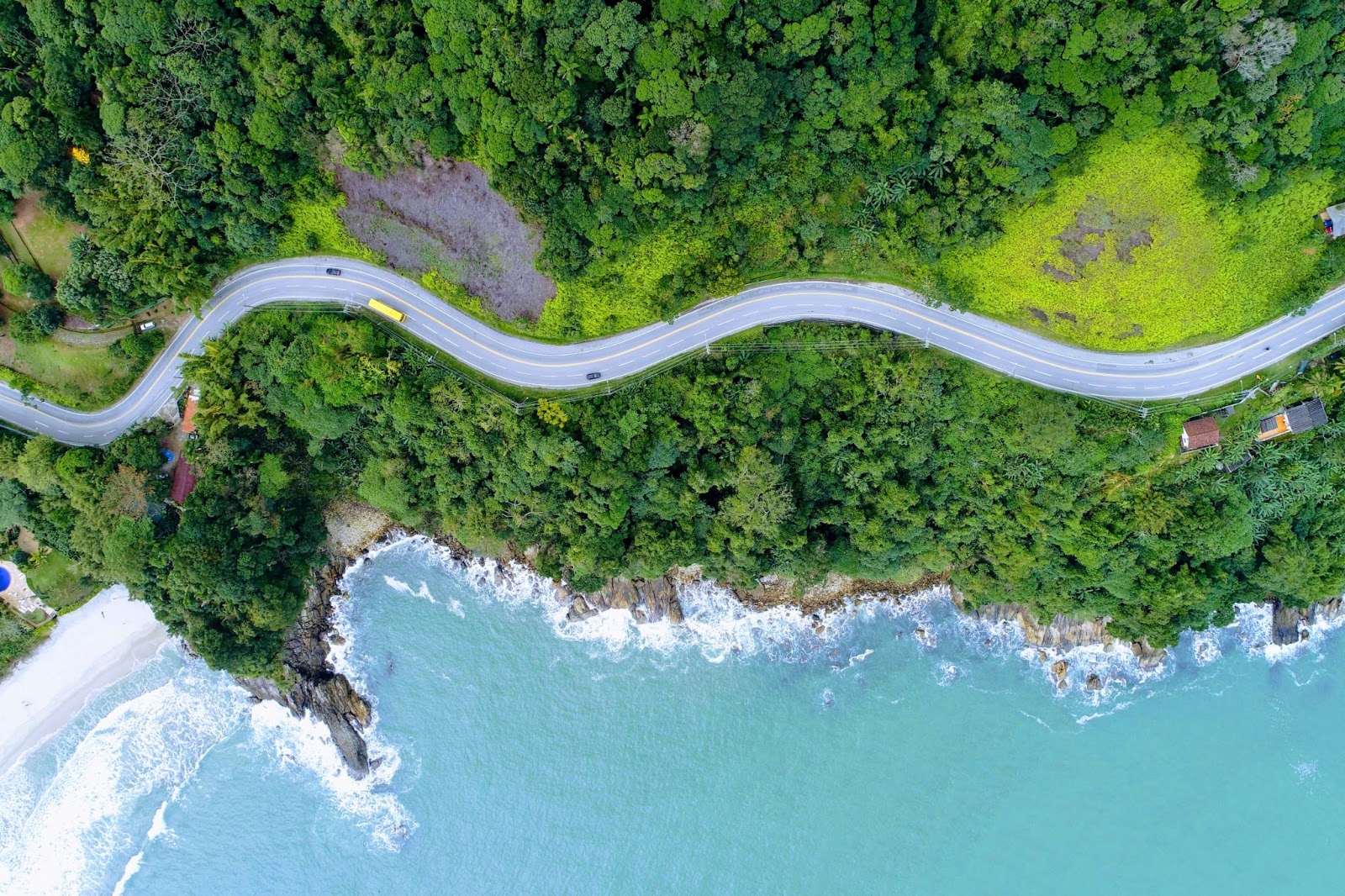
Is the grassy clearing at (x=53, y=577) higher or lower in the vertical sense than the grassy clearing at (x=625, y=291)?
lower

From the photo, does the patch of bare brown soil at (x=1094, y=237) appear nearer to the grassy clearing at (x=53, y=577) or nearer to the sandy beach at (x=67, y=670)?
the sandy beach at (x=67, y=670)

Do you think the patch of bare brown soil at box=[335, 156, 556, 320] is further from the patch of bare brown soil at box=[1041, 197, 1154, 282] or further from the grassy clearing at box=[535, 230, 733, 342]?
the patch of bare brown soil at box=[1041, 197, 1154, 282]

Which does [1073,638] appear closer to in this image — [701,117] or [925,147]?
[925,147]

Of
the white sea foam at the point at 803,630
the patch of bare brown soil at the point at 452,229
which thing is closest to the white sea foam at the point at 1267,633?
the white sea foam at the point at 803,630

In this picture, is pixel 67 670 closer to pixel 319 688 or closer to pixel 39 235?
pixel 319 688

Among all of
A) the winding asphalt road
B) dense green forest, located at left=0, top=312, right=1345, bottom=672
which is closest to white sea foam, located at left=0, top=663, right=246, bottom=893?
dense green forest, located at left=0, top=312, right=1345, bottom=672

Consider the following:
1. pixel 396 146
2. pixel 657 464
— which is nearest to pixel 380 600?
pixel 657 464

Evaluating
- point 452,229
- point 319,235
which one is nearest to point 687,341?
point 452,229
